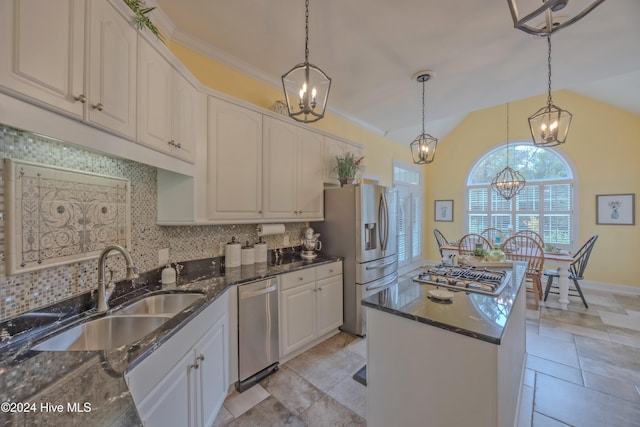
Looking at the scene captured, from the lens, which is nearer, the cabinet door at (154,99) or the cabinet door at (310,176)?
the cabinet door at (154,99)

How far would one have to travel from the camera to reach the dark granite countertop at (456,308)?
3.68ft

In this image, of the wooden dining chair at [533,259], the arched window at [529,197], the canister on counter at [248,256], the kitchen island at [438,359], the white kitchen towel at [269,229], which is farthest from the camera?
the arched window at [529,197]

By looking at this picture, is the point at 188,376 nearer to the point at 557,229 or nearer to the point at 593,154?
the point at 557,229

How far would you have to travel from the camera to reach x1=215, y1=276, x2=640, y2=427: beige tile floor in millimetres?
1749

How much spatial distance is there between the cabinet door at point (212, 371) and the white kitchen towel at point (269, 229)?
3.28ft

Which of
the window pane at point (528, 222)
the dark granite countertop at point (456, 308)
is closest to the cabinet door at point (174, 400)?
the dark granite countertop at point (456, 308)

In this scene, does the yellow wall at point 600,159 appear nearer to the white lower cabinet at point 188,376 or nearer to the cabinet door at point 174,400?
the white lower cabinet at point 188,376

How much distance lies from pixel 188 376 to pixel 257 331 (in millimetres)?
770

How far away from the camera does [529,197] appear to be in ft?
17.5

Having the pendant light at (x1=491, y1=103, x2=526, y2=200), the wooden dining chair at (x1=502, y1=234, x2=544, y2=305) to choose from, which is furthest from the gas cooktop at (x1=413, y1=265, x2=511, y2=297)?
the pendant light at (x1=491, y1=103, x2=526, y2=200)

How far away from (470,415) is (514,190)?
214 inches

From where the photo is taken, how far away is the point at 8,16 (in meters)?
0.76

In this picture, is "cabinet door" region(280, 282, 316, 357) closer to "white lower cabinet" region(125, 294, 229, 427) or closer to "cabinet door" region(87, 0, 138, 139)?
"white lower cabinet" region(125, 294, 229, 427)

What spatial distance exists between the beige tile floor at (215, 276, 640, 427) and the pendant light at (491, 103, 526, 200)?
261cm
